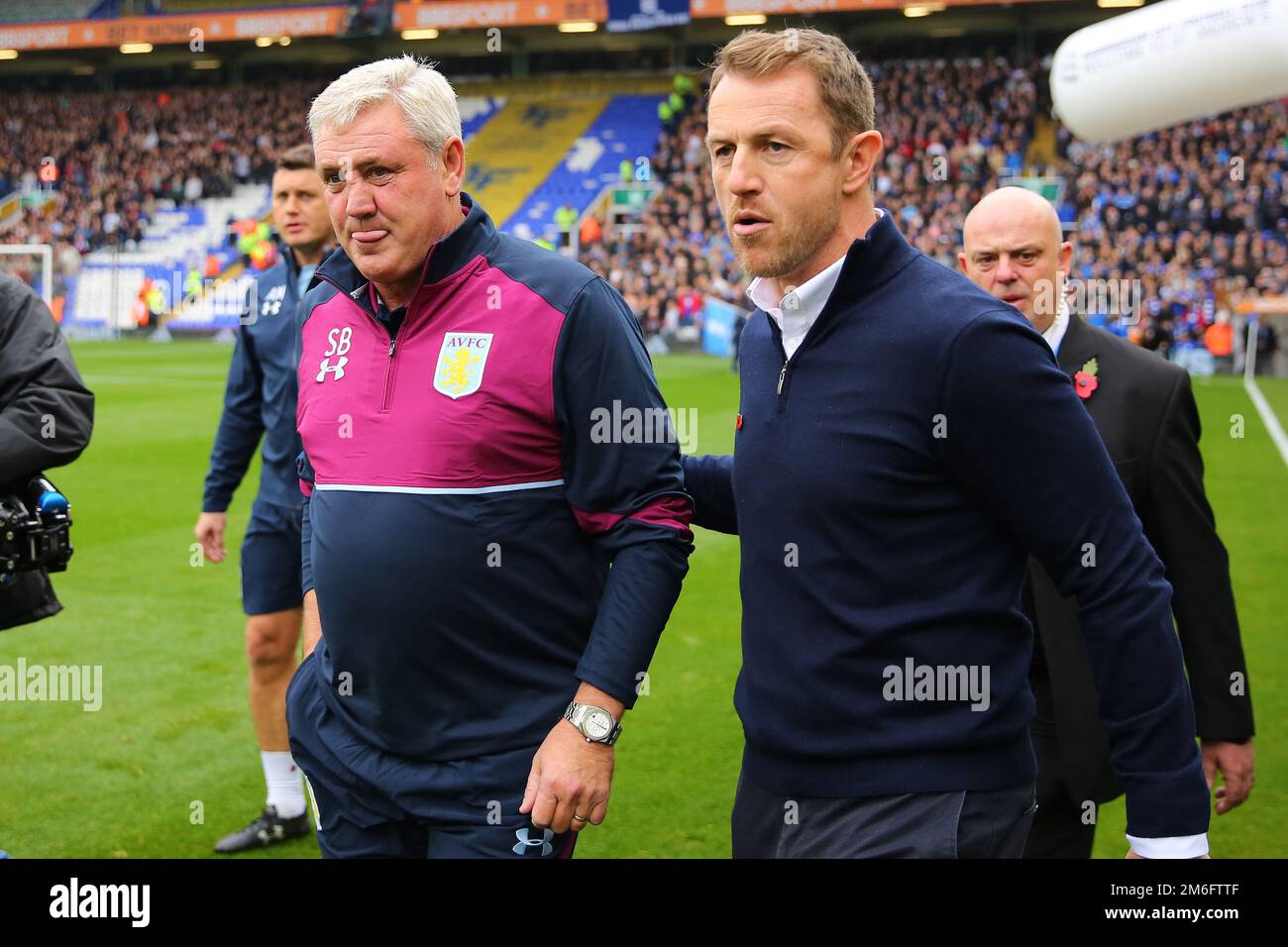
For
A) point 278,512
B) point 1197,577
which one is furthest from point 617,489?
point 278,512

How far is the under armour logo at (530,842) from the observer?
2406 millimetres

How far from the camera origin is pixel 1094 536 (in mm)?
1960

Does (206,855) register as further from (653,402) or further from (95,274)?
(95,274)

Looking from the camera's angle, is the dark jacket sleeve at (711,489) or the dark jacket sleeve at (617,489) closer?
the dark jacket sleeve at (617,489)

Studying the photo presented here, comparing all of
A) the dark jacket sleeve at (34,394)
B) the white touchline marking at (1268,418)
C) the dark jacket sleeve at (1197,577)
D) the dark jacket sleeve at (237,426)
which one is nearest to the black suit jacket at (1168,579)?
the dark jacket sleeve at (1197,577)

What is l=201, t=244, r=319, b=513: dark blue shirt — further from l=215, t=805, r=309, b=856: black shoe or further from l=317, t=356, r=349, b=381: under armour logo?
l=317, t=356, r=349, b=381: under armour logo

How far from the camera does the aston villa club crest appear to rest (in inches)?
97.0

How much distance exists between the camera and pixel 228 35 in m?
39.8

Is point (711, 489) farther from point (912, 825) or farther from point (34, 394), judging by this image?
point (34, 394)

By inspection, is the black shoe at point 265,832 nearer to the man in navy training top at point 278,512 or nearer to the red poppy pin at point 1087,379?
the man in navy training top at point 278,512

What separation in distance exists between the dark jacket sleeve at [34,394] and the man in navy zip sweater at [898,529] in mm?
2094

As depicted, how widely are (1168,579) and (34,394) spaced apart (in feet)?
9.42

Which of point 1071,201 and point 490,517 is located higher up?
point 1071,201

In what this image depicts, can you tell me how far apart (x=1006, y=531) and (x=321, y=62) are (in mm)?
44878
